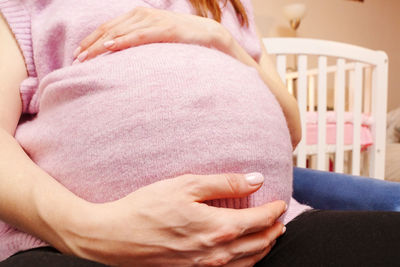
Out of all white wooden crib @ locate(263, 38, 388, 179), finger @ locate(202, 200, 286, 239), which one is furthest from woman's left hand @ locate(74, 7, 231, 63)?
white wooden crib @ locate(263, 38, 388, 179)

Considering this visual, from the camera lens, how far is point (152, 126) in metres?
0.41

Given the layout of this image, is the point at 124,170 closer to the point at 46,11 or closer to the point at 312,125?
the point at 46,11

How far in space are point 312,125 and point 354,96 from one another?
0.24 m

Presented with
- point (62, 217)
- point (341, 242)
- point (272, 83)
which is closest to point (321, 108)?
point (272, 83)

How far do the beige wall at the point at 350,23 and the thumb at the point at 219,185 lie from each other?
8.54 feet

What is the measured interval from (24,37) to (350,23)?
3353mm

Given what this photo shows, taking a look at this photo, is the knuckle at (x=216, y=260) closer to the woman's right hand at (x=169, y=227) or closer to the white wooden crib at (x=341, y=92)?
the woman's right hand at (x=169, y=227)

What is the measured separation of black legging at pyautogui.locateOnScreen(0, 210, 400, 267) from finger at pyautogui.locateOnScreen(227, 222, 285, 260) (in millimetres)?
61

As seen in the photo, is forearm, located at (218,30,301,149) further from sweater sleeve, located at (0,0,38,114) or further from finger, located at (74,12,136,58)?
sweater sleeve, located at (0,0,38,114)

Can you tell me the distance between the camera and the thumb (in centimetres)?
37

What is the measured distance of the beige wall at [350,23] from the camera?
2.86 metres

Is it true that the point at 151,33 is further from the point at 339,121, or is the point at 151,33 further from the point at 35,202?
the point at 339,121

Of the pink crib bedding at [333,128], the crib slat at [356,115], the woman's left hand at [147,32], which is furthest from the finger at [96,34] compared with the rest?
the pink crib bedding at [333,128]

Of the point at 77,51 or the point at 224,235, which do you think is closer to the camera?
the point at 224,235
